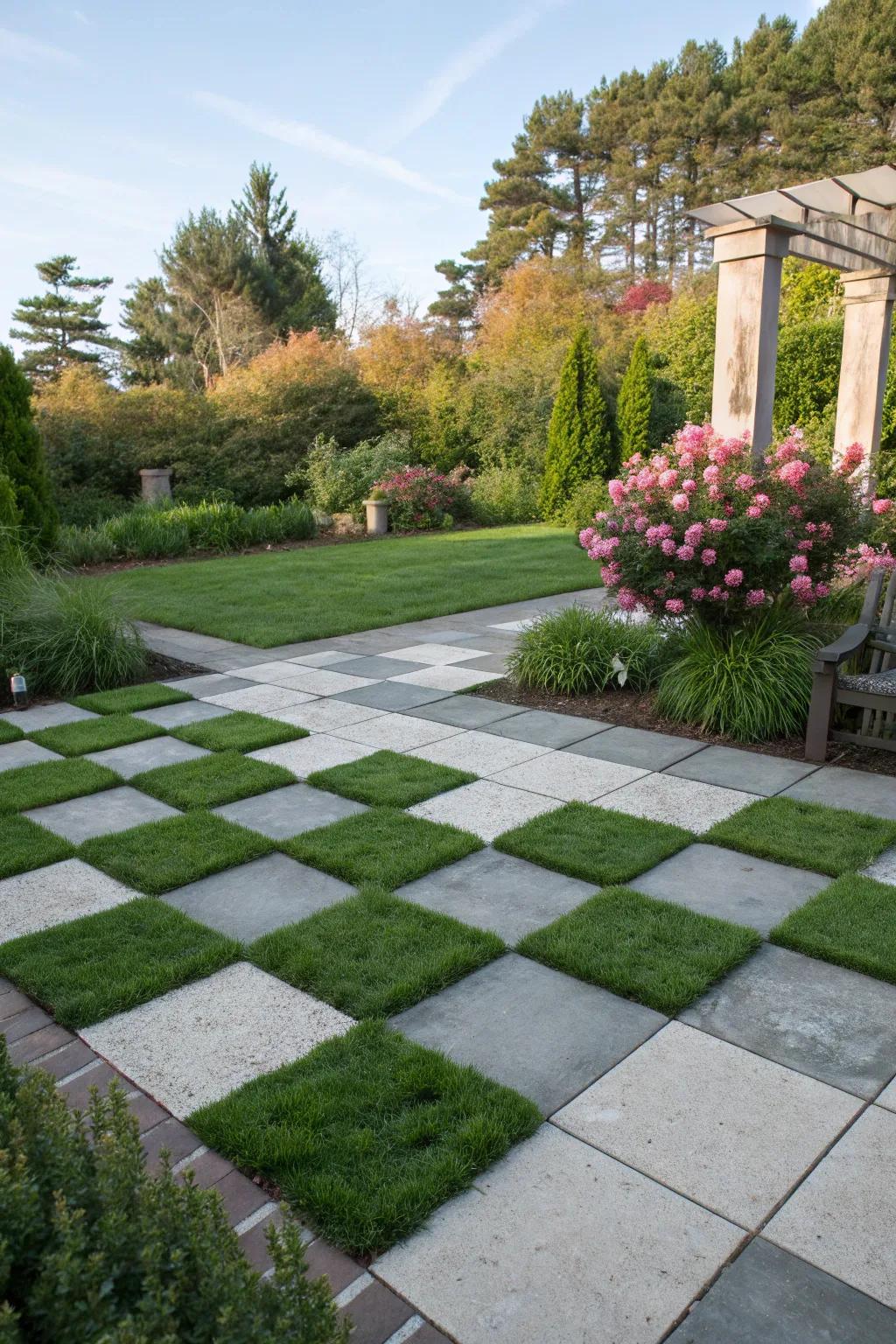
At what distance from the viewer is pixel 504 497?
14.6 meters

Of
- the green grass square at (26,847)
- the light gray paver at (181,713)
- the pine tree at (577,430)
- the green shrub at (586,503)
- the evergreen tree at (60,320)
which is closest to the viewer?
the green grass square at (26,847)

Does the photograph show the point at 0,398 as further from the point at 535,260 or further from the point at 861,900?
the point at 535,260

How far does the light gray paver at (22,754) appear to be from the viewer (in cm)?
428

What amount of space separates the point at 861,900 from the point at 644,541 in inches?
88.4

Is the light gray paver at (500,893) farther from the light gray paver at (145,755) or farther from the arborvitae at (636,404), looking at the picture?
the arborvitae at (636,404)

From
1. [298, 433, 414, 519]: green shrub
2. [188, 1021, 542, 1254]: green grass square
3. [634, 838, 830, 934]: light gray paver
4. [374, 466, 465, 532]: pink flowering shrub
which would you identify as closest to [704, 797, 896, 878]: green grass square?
[634, 838, 830, 934]: light gray paver

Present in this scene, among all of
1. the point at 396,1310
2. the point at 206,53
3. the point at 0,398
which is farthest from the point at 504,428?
the point at 396,1310

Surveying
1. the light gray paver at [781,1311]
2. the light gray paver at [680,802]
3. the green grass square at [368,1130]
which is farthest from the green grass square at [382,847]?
→ the light gray paver at [781,1311]

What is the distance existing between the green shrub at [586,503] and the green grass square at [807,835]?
8816mm

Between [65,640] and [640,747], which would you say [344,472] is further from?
[640,747]

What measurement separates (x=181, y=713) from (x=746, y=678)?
3.09 m

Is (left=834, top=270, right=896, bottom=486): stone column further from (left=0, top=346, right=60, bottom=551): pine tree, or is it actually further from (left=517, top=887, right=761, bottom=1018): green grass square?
(left=0, top=346, right=60, bottom=551): pine tree

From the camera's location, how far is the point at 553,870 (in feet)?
9.96

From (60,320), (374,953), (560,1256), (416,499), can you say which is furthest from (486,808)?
(60,320)
